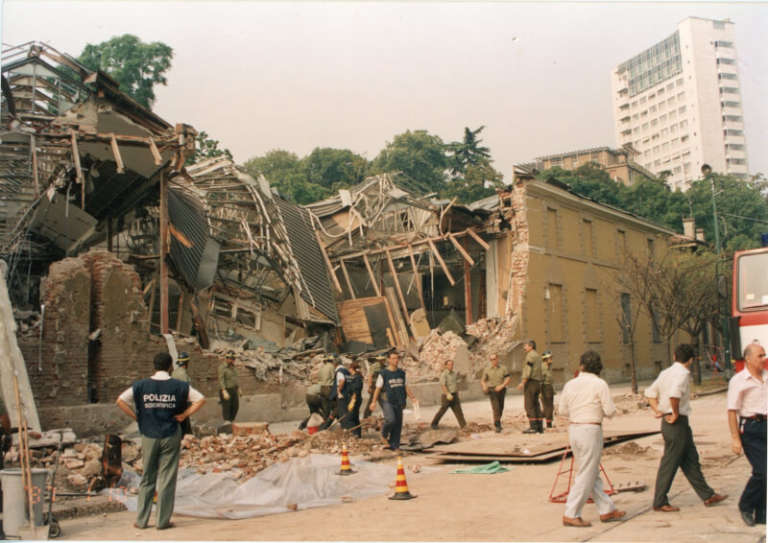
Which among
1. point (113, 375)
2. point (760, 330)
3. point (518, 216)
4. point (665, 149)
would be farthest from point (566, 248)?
point (665, 149)

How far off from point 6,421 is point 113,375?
6036 mm

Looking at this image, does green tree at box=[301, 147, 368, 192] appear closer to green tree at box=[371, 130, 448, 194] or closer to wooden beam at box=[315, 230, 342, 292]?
green tree at box=[371, 130, 448, 194]

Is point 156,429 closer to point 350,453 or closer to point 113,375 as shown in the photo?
point 350,453

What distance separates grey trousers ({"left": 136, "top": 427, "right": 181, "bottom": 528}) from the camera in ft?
21.3

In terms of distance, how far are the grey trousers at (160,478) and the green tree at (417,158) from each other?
1956 inches

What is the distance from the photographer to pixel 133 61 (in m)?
37.1

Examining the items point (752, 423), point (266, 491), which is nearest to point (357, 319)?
point (266, 491)

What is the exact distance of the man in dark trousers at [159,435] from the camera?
6.53 m

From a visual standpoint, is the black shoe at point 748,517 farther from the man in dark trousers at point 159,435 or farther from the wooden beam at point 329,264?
the wooden beam at point 329,264

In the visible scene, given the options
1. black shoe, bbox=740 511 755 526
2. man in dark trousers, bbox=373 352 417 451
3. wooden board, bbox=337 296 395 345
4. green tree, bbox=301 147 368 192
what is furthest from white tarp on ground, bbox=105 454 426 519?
green tree, bbox=301 147 368 192

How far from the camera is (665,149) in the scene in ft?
226

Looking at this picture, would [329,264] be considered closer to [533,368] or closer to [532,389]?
[533,368]

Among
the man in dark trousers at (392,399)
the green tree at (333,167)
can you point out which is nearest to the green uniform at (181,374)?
the man in dark trousers at (392,399)

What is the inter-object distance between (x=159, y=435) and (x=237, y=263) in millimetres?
16679
